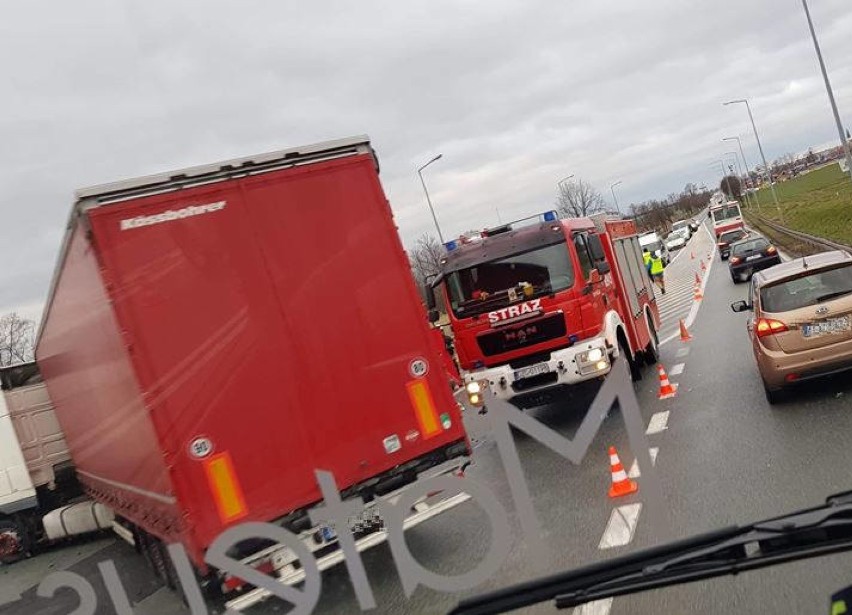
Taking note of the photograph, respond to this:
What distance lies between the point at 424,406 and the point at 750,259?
23.3 metres

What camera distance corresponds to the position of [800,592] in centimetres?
446

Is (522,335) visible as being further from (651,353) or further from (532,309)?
(651,353)

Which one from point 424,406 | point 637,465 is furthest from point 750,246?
point 424,406

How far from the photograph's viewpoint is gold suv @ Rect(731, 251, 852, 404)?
8.33 m

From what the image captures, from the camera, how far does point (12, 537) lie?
45.5 feet

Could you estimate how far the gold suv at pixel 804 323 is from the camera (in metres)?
8.33

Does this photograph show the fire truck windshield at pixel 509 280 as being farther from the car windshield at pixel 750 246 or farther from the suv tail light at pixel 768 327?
the car windshield at pixel 750 246

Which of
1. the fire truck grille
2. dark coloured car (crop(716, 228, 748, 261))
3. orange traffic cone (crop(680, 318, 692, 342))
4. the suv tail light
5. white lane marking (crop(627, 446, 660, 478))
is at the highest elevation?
the fire truck grille

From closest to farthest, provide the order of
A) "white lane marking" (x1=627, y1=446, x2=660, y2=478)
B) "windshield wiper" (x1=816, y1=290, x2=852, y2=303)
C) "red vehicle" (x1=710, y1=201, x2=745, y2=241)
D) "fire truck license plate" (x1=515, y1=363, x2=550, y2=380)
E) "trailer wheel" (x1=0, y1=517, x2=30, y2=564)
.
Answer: "white lane marking" (x1=627, y1=446, x2=660, y2=478) < "windshield wiper" (x1=816, y1=290, x2=852, y2=303) < "fire truck license plate" (x1=515, y1=363, x2=550, y2=380) < "trailer wheel" (x1=0, y1=517, x2=30, y2=564) < "red vehicle" (x1=710, y1=201, x2=745, y2=241)

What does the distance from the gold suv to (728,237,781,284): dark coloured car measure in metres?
19.0

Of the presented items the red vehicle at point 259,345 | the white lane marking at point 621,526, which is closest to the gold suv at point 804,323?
the white lane marking at point 621,526

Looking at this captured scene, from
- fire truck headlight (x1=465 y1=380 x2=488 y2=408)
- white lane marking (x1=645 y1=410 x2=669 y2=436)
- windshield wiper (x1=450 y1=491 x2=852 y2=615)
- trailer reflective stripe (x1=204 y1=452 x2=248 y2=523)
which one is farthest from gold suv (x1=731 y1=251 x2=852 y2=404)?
windshield wiper (x1=450 y1=491 x2=852 y2=615)

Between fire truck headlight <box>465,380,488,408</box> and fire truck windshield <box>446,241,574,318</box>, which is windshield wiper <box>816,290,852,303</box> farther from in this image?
fire truck headlight <box>465,380,488,408</box>

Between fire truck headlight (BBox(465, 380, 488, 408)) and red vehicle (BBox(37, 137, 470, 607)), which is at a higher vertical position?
red vehicle (BBox(37, 137, 470, 607))
